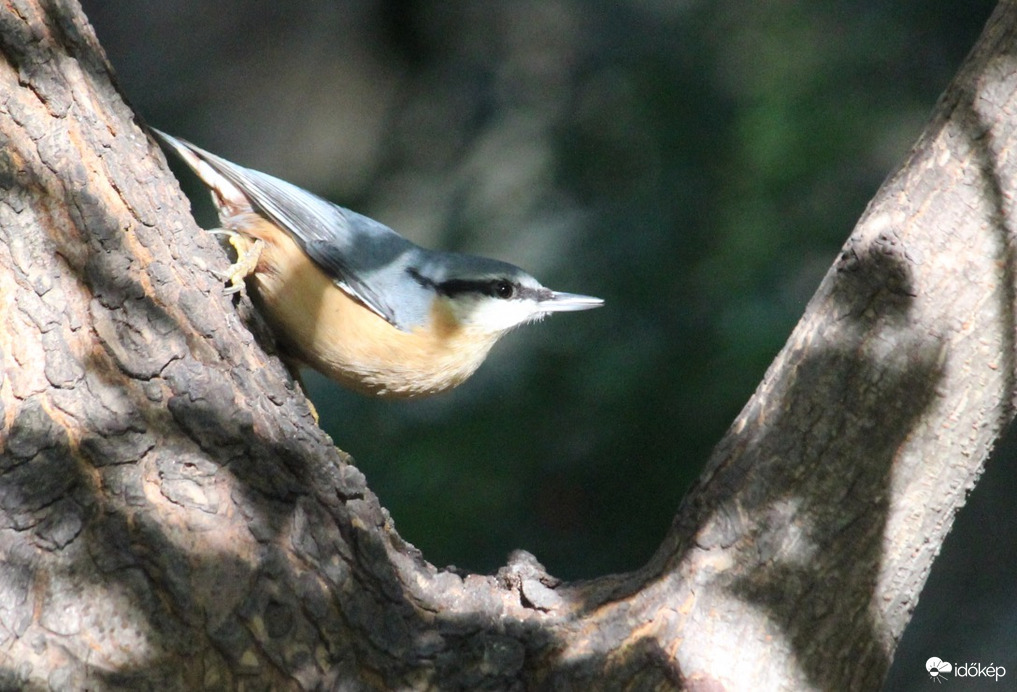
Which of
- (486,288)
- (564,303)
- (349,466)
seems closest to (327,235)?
(486,288)

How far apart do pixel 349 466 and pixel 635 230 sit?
92.6 inches

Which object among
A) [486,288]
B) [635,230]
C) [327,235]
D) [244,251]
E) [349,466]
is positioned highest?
[635,230]

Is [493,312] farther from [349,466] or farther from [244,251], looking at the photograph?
[349,466]

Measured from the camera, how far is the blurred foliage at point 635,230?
12.5ft

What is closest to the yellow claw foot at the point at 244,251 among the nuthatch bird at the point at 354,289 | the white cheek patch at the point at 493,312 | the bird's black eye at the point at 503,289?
the nuthatch bird at the point at 354,289

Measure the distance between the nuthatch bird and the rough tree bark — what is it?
683 mm

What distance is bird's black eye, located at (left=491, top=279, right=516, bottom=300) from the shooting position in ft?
10.5

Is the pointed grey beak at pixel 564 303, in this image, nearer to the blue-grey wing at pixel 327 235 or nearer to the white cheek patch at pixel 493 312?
the white cheek patch at pixel 493 312

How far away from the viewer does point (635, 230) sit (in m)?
4.10

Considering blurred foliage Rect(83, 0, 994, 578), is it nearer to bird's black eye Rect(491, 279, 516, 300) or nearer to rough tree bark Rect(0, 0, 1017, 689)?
bird's black eye Rect(491, 279, 516, 300)

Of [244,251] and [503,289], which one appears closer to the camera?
[244,251]

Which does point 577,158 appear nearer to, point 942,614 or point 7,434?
point 942,614

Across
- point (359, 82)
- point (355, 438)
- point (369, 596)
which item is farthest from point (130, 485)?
point (359, 82)

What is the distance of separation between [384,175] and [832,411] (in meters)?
3.72
